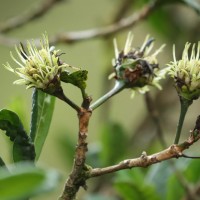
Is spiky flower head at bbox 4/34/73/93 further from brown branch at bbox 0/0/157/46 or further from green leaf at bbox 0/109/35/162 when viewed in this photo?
brown branch at bbox 0/0/157/46

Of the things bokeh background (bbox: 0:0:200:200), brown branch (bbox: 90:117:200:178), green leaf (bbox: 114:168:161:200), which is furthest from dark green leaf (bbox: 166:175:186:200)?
brown branch (bbox: 90:117:200:178)

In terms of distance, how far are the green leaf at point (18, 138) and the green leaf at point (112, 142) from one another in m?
0.71

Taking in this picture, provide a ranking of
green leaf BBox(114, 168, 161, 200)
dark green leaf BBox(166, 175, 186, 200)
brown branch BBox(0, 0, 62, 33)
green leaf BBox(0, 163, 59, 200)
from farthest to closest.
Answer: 1. brown branch BBox(0, 0, 62, 33)
2. dark green leaf BBox(166, 175, 186, 200)
3. green leaf BBox(114, 168, 161, 200)
4. green leaf BBox(0, 163, 59, 200)

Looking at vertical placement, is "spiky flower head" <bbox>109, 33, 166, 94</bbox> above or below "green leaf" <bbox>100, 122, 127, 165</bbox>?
below

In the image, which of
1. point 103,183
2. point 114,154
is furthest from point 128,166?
point 103,183

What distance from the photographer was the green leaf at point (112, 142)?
151cm

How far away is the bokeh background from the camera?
1571mm

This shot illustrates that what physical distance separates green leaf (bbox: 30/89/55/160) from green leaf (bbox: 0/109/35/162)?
0.15 feet

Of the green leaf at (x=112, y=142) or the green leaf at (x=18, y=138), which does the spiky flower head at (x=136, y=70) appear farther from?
the green leaf at (x=112, y=142)

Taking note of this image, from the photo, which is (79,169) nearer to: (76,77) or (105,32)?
(76,77)

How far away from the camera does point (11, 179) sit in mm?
550

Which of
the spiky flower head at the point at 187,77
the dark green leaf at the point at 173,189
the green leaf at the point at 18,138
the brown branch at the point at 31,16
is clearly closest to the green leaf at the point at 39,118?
the green leaf at the point at 18,138

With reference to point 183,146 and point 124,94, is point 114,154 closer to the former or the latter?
point 183,146

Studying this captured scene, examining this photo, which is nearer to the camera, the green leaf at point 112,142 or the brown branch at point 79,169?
the brown branch at point 79,169
